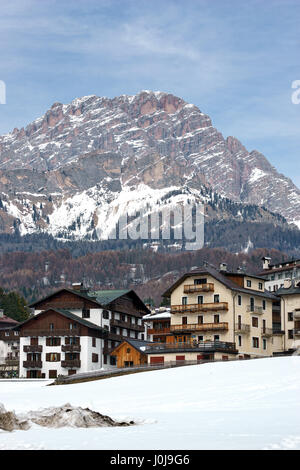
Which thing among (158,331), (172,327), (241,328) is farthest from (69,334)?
(241,328)

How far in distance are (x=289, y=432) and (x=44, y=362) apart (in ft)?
320

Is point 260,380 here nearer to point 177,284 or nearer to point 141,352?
point 141,352

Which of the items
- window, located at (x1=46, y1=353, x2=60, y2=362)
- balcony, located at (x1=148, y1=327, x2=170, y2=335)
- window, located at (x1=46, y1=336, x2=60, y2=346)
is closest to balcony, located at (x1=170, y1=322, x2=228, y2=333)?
window, located at (x1=46, y1=353, x2=60, y2=362)

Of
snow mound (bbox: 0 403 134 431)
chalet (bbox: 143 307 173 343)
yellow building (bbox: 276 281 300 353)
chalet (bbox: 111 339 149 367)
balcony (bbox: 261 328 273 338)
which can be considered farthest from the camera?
chalet (bbox: 143 307 173 343)

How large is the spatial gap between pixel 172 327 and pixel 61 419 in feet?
256

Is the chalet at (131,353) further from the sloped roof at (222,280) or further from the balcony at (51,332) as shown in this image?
the balcony at (51,332)

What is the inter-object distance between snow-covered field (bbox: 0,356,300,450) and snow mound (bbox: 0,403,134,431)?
74 centimetres

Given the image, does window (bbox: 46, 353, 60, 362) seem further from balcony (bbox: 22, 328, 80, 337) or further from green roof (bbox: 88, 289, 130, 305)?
green roof (bbox: 88, 289, 130, 305)

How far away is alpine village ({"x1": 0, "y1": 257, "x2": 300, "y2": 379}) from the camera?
A: 372 ft

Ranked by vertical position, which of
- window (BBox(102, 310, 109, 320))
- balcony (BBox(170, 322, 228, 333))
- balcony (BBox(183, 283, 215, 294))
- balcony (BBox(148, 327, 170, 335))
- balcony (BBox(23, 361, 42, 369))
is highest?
balcony (BBox(183, 283, 215, 294))

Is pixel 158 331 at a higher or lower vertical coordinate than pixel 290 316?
lower

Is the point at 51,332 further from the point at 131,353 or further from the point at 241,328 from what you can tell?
the point at 241,328

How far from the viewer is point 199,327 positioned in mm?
115875

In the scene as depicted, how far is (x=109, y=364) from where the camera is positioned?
136750 millimetres
